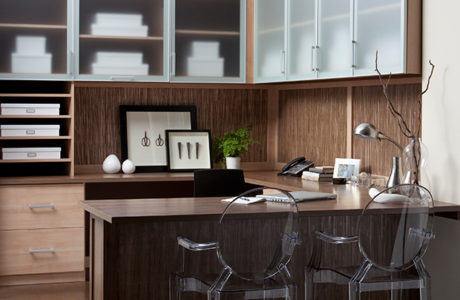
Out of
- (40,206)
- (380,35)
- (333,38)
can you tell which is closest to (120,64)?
(40,206)

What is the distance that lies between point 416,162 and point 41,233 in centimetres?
259

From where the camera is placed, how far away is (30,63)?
5.16 m

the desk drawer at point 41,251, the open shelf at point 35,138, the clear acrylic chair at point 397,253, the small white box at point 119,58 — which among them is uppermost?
the small white box at point 119,58

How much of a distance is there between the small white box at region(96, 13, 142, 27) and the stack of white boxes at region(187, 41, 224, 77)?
0.44 m

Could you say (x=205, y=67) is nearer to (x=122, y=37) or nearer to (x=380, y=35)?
(x=122, y=37)

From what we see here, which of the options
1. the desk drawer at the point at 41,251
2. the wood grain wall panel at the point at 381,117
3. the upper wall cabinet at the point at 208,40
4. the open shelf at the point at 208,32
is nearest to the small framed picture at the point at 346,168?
the wood grain wall panel at the point at 381,117

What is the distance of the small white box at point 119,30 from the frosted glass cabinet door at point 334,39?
4.61 feet

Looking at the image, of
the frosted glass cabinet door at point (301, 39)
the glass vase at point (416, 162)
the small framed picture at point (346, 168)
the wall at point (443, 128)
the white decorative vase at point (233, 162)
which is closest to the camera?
the wall at point (443, 128)

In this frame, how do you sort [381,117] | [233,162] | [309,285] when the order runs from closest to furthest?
[309,285], [381,117], [233,162]

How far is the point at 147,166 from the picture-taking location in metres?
5.74

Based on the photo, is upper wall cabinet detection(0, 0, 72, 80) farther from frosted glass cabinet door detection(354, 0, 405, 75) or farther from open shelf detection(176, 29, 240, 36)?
frosted glass cabinet door detection(354, 0, 405, 75)

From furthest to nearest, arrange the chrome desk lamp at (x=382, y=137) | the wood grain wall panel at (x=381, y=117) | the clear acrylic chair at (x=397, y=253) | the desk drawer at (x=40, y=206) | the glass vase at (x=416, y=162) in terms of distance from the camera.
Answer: the desk drawer at (x=40, y=206) < the wood grain wall panel at (x=381, y=117) < the chrome desk lamp at (x=382, y=137) < the glass vase at (x=416, y=162) < the clear acrylic chair at (x=397, y=253)

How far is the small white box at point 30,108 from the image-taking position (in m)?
5.20

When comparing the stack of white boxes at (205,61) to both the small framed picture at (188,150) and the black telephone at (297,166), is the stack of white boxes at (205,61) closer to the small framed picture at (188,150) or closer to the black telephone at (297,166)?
the small framed picture at (188,150)
